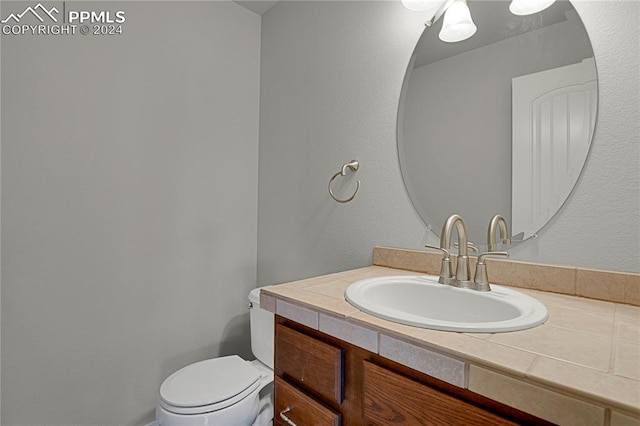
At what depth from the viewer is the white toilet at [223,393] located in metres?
1.16

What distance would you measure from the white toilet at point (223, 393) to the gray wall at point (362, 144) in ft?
1.59

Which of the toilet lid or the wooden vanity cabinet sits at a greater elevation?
the wooden vanity cabinet

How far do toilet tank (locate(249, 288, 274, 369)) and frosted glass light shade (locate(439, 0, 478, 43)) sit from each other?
136cm

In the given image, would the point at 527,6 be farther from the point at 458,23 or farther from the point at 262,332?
the point at 262,332

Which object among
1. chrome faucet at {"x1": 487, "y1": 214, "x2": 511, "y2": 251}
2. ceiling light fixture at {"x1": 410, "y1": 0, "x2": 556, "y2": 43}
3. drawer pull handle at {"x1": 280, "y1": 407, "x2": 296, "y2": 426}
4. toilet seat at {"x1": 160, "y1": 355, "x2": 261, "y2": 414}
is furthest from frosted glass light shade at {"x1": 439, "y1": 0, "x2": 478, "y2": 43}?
toilet seat at {"x1": 160, "y1": 355, "x2": 261, "y2": 414}

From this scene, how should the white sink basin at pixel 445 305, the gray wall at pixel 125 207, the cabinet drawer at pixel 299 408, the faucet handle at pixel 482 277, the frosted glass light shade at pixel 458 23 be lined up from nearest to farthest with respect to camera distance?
the white sink basin at pixel 445 305 < the cabinet drawer at pixel 299 408 < the faucet handle at pixel 482 277 < the frosted glass light shade at pixel 458 23 < the gray wall at pixel 125 207

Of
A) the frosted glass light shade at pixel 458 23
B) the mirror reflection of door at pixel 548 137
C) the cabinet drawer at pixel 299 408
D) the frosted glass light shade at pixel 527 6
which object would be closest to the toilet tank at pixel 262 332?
the cabinet drawer at pixel 299 408

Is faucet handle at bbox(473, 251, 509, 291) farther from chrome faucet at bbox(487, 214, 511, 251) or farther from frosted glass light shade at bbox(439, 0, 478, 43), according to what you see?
frosted glass light shade at bbox(439, 0, 478, 43)

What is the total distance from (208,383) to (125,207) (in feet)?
2.92

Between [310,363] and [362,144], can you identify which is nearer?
[310,363]

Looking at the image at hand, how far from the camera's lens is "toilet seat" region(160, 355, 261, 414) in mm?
1175

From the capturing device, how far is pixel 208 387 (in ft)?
4.19

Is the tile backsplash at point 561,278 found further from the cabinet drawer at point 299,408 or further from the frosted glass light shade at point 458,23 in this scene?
the frosted glass light shade at point 458,23

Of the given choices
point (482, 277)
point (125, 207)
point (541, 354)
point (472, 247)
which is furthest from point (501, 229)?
point (125, 207)
